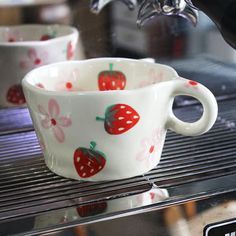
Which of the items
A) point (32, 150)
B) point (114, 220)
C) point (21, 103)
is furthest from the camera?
point (21, 103)

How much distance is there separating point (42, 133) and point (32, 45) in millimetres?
163

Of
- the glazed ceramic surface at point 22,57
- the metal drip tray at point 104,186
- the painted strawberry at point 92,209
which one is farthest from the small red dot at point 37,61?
the painted strawberry at point 92,209

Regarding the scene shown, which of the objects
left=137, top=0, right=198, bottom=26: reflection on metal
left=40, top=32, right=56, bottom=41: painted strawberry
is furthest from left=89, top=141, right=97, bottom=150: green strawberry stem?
left=40, top=32, right=56, bottom=41: painted strawberry

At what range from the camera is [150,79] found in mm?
443

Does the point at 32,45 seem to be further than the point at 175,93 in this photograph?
A: Yes

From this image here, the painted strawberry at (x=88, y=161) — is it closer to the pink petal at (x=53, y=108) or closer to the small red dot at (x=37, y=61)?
the pink petal at (x=53, y=108)

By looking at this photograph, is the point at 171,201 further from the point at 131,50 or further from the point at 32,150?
the point at 131,50

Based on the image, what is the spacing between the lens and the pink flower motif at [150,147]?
1.29 feet

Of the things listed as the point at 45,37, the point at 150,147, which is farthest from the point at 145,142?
the point at 45,37

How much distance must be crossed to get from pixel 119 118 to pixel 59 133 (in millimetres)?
46

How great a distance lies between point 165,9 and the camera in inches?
17.2

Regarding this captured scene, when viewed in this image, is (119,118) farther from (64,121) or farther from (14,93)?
(14,93)

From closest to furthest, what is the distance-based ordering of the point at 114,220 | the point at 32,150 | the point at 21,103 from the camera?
the point at 114,220 < the point at 32,150 < the point at 21,103

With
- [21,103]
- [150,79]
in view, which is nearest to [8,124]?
[21,103]
